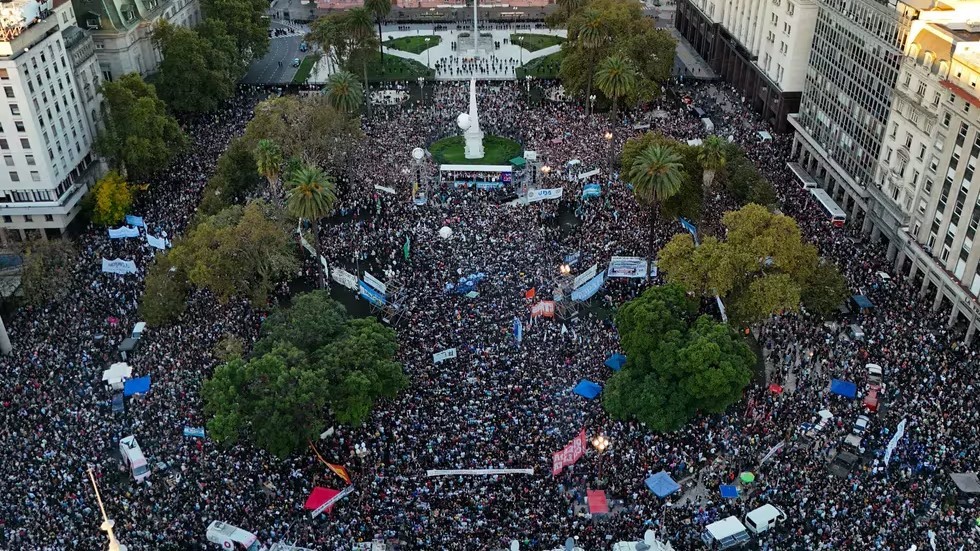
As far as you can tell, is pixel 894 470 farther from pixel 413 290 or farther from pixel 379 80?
pixel 379 80

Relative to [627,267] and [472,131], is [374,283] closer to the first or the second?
[627,267]

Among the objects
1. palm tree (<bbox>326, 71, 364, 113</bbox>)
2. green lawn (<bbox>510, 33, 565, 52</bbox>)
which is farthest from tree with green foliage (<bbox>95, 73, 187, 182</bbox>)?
green lawn (<bbox>510, 33, 565, 52</bbox>)

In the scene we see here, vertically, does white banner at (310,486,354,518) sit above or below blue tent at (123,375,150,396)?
below

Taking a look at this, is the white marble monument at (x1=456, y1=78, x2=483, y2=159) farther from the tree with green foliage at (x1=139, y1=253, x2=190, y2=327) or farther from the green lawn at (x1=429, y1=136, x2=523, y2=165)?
the tree with green foliage at (x1=139, y1=253, x2=190, y2=327)

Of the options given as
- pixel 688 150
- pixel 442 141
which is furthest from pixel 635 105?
pixel 688 150

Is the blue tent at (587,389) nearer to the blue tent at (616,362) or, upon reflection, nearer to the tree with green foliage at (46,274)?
the blue tent at (616,362)

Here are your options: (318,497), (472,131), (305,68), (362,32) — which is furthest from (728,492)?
(305,68)

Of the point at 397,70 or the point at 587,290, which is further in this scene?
the point at 397,70
